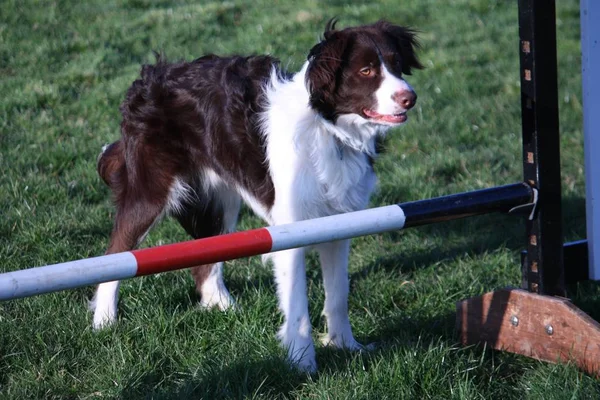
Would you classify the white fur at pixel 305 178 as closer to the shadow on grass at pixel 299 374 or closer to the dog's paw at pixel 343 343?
the dog's paw at pixel 343 343

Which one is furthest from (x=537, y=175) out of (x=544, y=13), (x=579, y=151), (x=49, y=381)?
(x=579, y=151)

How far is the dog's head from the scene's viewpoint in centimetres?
342

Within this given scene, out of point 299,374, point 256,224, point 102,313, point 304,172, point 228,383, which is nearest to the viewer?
point 228,383

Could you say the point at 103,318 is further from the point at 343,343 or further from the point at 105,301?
the point at 343,343

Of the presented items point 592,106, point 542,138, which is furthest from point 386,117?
point 592,106

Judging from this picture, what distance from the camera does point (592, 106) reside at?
11.5ft

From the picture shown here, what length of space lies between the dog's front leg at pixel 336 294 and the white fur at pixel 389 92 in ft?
2.22

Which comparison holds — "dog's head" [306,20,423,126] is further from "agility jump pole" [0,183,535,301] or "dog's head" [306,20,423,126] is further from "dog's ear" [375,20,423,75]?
"agility jump pole" [0,183,535,301]

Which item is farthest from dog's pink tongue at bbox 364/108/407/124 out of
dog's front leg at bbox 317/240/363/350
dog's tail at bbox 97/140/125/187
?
dog's tail at bbox 97/140/125/187

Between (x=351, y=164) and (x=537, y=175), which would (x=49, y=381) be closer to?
(x=351, y=164)

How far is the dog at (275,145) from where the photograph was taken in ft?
11.5

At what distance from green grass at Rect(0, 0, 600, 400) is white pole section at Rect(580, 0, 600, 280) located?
22.7 inches

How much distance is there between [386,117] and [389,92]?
3.9 inches

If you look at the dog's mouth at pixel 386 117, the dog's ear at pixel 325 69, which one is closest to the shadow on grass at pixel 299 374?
the dog's mouth at pixel 386 117
